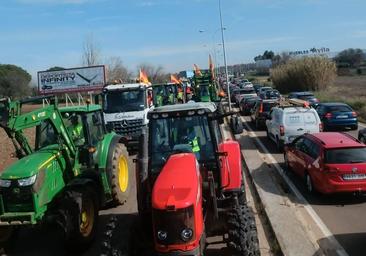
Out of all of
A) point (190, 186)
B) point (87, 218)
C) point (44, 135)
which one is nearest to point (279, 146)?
point (44, 135)

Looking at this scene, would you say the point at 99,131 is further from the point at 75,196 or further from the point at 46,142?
the point at 75,196

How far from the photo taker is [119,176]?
12703mm

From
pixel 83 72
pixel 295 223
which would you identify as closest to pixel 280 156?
pixel 295 223

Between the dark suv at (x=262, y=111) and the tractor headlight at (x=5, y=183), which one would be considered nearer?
the tractor headlight at (x=5, y=183)

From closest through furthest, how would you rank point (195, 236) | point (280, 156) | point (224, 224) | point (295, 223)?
→ point (195, 236) → point (224, 224) → point (295, 223) → point (280, 156)

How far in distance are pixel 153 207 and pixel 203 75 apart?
35971 millimetres

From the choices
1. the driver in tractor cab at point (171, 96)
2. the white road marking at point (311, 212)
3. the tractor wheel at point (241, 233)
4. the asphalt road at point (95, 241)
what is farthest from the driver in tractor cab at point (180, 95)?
the tractor wheel at point (241, 233)

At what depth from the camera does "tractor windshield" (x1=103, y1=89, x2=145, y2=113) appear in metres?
20.5

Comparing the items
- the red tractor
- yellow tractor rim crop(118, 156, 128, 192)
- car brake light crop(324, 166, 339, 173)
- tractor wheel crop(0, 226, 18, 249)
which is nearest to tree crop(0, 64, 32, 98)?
yellow tractor rim crop(118, 156, 128, 192)

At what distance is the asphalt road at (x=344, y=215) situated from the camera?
31.2 ft

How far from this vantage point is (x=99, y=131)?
12352 millimetres

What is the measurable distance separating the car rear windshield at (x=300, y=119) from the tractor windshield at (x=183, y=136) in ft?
39.3

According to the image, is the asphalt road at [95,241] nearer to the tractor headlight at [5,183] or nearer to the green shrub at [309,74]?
the tractor headlight at [5,183]

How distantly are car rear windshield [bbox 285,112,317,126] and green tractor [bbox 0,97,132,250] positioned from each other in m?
9.77
